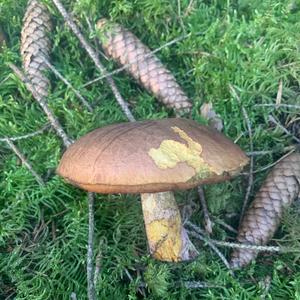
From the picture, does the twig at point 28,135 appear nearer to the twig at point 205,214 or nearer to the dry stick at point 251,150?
the twig at point 205,214

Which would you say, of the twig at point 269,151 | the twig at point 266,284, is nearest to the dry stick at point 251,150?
the twig at point 269,151

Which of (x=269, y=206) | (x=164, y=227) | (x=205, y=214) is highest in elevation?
(x=164, y=227)

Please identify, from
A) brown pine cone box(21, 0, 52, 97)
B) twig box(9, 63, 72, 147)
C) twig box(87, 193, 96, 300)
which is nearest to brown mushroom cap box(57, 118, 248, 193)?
twig box(87, 193, 96, 300)

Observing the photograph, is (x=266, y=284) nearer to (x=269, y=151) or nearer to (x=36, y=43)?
(x=269, y=151)

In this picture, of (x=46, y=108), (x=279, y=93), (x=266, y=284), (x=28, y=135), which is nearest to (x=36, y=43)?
(x=46, y=108)

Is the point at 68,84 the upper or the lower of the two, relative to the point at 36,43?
lower

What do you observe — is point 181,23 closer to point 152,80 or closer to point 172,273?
point 152,80

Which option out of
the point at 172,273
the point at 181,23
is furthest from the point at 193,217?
the point at 181,23
